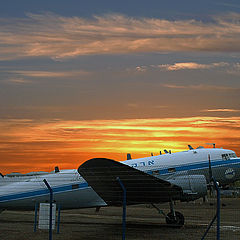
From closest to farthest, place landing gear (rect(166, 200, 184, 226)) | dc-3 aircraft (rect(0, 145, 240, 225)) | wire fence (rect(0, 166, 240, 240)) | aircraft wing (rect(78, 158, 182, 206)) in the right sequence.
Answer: aircraft wing (rect(78, 158, 182, 206)), wire fence (rect(0, 166, 240, 240)), dc-3 aircraft (rect(0, 145, 240, 225)), landing gear (rect(166, 200, 184, 226))

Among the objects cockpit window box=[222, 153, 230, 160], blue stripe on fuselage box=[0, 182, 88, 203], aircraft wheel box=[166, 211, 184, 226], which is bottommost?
aircraft wheel box=[166, 211, 184, 226]

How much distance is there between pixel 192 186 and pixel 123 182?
11.4ft

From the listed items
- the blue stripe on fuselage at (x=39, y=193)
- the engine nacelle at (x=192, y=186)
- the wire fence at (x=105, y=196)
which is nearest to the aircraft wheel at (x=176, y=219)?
the wire fence at (x=105, y=196)

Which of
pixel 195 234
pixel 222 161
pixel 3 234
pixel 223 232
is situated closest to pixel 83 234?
pixel 3 234

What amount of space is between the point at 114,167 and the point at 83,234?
14.2 ft

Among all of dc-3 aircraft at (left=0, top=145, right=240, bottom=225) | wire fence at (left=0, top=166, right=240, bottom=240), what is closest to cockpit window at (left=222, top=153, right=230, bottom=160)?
dc-3 aircraft at (left=0, top=145, right=240, bottom=225)

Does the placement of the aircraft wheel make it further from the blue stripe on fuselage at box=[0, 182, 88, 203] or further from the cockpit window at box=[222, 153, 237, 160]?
the blue stripe on fuselage at box=[0, 182, 88, 203]

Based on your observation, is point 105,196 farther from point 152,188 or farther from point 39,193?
point 39,193

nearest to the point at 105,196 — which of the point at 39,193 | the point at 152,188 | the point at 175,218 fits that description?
the point at 152,188

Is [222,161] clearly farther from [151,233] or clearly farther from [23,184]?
[23,184]

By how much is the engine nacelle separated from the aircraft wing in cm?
31

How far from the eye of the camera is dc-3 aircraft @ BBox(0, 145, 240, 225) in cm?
2041

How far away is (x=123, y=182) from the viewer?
18906mm

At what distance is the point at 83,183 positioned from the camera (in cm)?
2288
